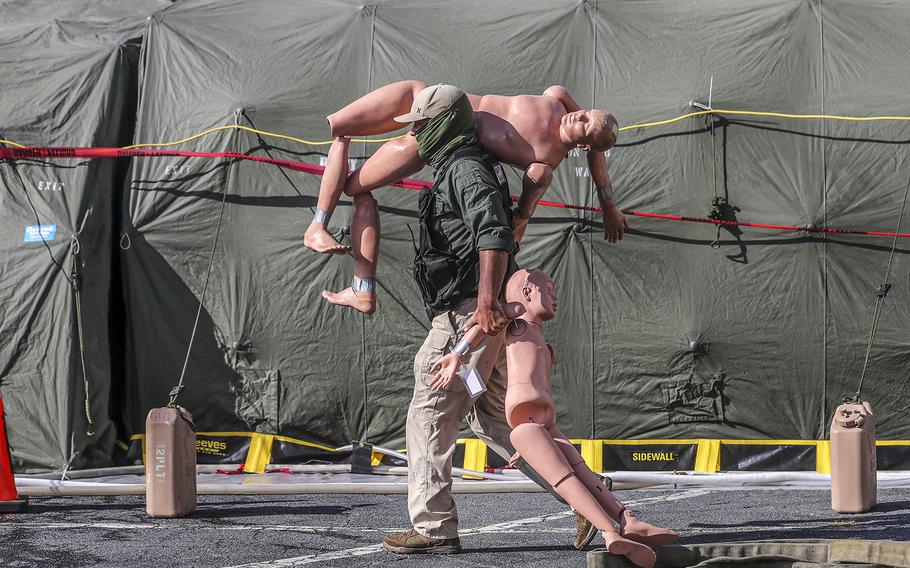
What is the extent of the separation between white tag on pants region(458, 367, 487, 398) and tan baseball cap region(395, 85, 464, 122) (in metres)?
1.10

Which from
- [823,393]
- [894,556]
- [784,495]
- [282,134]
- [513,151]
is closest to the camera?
[894,556]

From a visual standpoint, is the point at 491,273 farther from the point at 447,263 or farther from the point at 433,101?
the point at 433,101

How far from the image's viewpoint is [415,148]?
5320 millimetres

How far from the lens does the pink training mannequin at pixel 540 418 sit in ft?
14.5

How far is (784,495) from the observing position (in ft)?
22.3

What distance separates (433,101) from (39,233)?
430 centimetres

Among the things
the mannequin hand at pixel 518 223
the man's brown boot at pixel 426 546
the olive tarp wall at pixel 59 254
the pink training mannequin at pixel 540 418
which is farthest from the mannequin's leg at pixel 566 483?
the olive tarp wall at pixel 59 254

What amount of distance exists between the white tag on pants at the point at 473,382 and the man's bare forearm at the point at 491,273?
259 mm

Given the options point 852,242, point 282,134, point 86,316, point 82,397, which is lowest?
point 82,397

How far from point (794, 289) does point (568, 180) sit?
1.66m

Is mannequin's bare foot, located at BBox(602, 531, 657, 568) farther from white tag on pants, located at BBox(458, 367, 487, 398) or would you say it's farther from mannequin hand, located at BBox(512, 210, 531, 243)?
mannequin hand, located at BBox(512, 210, 531, 243)

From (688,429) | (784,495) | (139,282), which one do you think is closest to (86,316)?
(139,282)

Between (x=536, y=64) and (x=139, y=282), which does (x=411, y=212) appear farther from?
(x=139, y=282)

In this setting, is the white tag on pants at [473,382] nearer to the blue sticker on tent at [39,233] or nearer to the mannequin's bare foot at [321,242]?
the mannequin's bare foot at [321,242]
